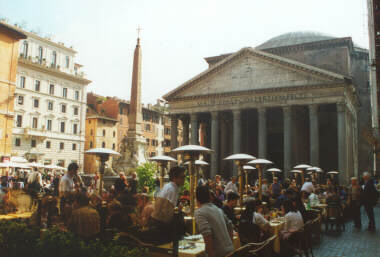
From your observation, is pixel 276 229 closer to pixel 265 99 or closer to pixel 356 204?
pixel 356 204

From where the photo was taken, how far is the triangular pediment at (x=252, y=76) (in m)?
27.7

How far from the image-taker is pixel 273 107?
96.1 ft

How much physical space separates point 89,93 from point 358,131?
118 feet

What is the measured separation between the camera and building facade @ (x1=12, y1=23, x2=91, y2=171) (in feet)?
121

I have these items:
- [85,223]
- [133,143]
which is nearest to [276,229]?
[85,223]

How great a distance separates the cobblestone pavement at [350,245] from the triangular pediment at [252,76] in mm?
18093

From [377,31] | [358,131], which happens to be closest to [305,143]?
[358,131]

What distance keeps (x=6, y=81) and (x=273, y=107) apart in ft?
66.3

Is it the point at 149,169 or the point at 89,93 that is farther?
the point at 89,93

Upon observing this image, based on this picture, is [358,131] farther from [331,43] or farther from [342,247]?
[342,247]

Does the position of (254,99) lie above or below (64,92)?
below

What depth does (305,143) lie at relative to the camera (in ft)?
109

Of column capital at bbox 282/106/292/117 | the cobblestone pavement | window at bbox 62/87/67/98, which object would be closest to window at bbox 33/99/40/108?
window at bbox 62/87/67/98

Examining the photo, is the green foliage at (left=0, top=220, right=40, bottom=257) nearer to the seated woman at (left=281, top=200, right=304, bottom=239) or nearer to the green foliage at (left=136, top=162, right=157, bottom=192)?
the seated woman at (left=281, top=200, right=304, bottom=239)
